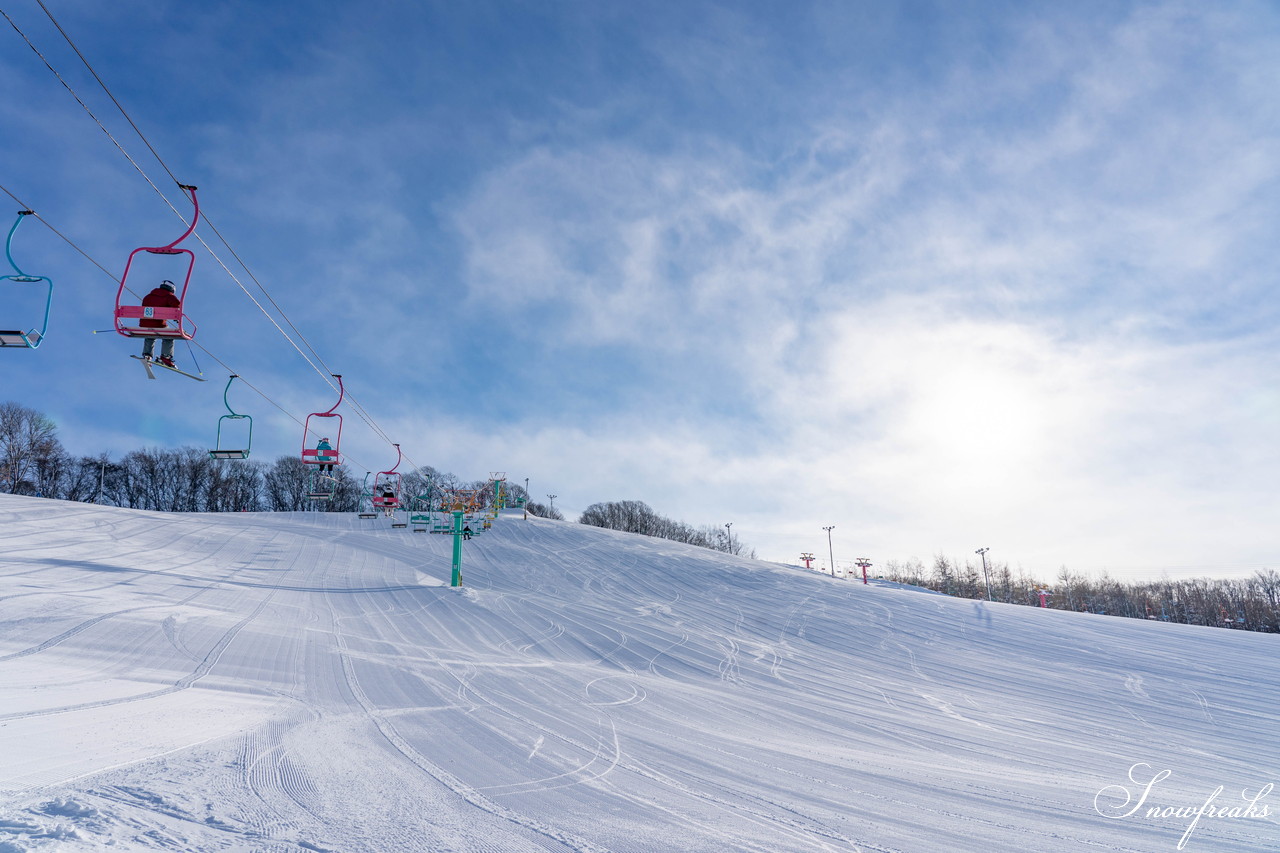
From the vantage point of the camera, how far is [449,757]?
629 centimetres

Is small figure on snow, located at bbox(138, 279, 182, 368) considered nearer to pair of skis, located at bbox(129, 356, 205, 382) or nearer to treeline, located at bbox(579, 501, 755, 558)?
pair of skis, located at bbox(129, 356, 205, 382)

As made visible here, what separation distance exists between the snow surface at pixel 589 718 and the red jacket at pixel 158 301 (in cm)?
431

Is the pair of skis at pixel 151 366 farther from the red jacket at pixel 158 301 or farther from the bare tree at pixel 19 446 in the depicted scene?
the bare tree at pixel 19 446

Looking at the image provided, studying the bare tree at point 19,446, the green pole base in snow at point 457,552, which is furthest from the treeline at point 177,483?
the green pole base in snow at point 457,552

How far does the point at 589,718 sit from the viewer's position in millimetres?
8531

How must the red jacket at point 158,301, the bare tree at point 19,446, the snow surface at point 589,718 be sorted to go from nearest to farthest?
the snow surface at point 589,718 → the red jacket at point 158,301 → the bare tree at point 19,446

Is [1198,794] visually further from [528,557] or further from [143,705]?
[528,557]

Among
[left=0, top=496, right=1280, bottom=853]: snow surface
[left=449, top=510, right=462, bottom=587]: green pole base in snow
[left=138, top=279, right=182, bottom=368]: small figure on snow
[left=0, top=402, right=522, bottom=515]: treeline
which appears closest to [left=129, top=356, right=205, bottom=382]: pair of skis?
[left=138, top=279, right=182, bottom=368]: small figure on snow

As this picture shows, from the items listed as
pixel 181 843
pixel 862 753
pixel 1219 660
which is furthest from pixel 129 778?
pixel 1219 660

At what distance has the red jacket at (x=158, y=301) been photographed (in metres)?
6.92

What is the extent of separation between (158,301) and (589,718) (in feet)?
25.2

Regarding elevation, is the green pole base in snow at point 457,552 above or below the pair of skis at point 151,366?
below

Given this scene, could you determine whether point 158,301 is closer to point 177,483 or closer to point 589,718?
point 589,718

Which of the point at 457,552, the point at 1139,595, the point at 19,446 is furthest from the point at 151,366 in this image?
the point at 1139,595
